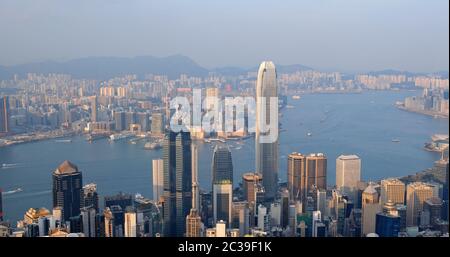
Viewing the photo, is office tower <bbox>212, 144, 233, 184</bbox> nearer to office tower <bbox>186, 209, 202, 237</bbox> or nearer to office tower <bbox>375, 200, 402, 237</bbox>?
office tower <bbox>186, 209, 202, 237</bbox>

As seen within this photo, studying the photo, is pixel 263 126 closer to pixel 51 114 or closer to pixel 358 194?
pixel 358 194

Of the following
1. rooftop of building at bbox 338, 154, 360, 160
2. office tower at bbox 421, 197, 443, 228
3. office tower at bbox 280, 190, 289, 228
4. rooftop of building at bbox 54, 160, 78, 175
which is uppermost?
rooftop of building at bbox 54, 160, 78, 175

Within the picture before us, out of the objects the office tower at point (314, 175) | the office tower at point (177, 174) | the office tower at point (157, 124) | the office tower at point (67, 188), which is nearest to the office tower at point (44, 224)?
the office tower at point (67, 188)

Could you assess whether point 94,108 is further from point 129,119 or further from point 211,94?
point 211,94

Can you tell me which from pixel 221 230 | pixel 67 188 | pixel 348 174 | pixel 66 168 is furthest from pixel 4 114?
pixel 348 174

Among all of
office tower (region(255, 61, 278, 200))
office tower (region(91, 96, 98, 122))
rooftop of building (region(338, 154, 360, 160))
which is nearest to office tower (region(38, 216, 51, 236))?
office tower (region(91, 96, 98, 122))

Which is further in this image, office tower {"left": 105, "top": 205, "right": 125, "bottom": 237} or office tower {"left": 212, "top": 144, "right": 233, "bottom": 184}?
office tower {"left": 212, "top": 144, "right": 233, "bottom": 184}
